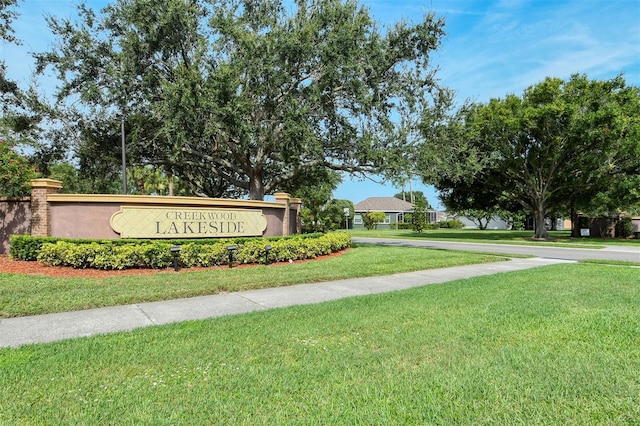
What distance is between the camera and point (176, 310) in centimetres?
612

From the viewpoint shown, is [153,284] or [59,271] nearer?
[153,284]

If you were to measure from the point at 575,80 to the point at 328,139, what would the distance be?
657 inches

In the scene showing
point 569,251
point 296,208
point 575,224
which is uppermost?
point 296,208

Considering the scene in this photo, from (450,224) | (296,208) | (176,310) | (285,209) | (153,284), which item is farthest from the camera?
(450,224)

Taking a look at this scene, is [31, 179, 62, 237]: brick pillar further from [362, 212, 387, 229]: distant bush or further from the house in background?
the house in background

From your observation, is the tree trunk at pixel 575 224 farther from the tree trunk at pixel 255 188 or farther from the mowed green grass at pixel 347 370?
the mowed green grass at pixel 347 370

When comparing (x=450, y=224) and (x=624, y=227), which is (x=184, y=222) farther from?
(x=450, y=224)

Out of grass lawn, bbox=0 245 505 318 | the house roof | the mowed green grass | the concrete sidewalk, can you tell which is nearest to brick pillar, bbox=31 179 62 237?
grass lawn, bbox=0 245 505 318

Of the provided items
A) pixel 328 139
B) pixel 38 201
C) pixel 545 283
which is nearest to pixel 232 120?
pixel 328 139

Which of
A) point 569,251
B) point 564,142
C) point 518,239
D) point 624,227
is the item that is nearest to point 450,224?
point 624,227

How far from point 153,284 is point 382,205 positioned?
170 feet

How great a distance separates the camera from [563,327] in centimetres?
483

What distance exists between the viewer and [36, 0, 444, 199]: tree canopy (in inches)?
571

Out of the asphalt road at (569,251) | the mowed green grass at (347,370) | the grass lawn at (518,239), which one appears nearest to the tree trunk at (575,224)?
the grass lawn at (518,239)
